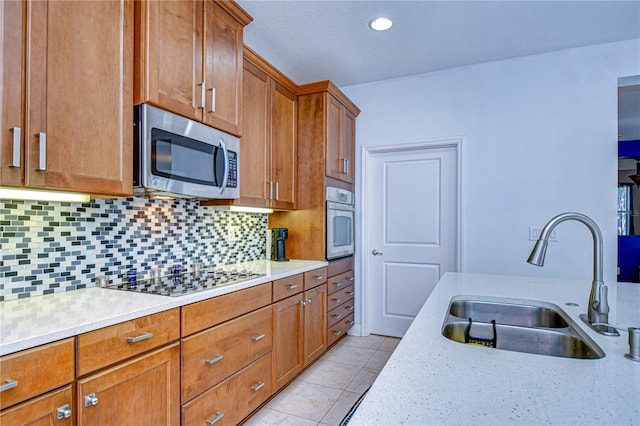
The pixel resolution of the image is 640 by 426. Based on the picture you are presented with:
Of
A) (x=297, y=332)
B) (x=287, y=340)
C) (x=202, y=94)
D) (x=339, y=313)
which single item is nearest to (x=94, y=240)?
(x=202, y=94)

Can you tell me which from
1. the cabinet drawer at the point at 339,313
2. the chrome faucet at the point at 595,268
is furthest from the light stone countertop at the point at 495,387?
the cabinet drawer at the point at 339,313

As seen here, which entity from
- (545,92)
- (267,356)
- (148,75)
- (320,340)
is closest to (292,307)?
(267,356)

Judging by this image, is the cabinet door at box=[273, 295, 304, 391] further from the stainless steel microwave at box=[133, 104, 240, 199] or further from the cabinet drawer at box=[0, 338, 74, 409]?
the cabinet drawer at box=[0, 338, 74, 409]

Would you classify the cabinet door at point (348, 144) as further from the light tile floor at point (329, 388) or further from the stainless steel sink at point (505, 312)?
the stainless steel sink at point (505, 312)

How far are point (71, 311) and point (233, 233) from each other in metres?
1.53

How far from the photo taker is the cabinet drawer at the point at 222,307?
1554 mm

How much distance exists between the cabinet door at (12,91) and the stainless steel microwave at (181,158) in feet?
1.46

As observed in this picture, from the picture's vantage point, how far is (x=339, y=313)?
3.24 meters

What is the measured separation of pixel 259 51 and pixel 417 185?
1.98 meters

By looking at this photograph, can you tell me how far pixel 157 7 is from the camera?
159 cm

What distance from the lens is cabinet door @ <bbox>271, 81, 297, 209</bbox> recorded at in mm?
2816

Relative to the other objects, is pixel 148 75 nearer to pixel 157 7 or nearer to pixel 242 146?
pixel 157 7

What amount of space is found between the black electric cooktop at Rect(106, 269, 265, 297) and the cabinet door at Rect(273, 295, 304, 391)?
0.36m

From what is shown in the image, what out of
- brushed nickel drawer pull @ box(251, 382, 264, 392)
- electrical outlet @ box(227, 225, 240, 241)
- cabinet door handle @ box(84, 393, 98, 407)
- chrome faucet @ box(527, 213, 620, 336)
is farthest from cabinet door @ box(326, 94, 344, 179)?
cabinet door handle @ box(84, 393, 98, 407)
